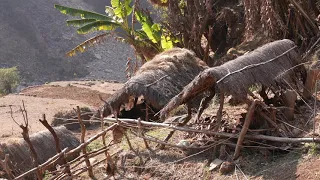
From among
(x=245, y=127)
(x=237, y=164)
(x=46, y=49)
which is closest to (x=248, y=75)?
(x=245, y=127)

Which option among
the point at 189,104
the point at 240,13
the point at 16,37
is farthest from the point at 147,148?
the point at 16,37

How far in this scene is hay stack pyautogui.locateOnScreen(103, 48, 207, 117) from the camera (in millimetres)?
10047

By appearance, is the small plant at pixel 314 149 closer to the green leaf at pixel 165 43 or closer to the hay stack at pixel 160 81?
the hay stack at pixel 160 81

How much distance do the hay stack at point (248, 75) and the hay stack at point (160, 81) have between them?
3226 mm

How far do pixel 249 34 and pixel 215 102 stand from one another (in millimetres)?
3227

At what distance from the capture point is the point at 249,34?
1223 centimetres

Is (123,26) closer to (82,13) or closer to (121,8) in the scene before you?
(121,8)

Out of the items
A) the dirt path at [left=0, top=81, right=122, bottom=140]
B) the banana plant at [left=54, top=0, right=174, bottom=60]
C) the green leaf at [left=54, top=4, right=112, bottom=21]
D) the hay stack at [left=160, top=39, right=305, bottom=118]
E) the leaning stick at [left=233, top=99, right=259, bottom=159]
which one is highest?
the green leaf at [left=54, top=4, right=112, bottom=21]

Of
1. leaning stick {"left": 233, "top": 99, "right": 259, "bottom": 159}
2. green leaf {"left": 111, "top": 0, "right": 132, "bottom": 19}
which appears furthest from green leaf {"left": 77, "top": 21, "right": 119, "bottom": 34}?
leaning stick {"left": 233, "top": 99, "right": 259, "bottom": 159}

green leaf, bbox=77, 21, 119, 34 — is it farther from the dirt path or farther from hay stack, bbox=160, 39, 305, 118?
hay stack, bbox=160, 39, 305, 118

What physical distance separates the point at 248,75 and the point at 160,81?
4.29 metres

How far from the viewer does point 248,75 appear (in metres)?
6.29

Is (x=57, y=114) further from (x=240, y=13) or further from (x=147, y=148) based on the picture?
→ (x=147, y=148)

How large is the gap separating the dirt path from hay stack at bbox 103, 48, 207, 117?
3.85 m
